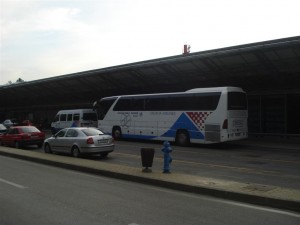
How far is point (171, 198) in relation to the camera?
350 inches

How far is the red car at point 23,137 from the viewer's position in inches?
926

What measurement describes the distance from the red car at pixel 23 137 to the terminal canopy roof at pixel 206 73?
9685 millimetres

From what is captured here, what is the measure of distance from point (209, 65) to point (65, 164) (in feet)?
47.4

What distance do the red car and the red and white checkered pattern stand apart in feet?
30.2

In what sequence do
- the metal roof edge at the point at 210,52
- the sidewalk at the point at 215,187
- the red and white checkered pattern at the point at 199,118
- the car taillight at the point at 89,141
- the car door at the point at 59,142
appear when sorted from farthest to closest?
the red and white checkered pattern at the point at 199,118 < the metal roof edge at the point at 210,52 < the car door at the point at 59,142 < the car taillight at the point at 89,141 < the sidewalk at the point at 215,187

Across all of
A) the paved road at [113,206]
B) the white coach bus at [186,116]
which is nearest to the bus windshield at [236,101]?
the white coach bus at [186,116]

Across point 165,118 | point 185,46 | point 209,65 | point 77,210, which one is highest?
point 185,46

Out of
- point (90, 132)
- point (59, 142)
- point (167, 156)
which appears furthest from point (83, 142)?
point (167, 156)

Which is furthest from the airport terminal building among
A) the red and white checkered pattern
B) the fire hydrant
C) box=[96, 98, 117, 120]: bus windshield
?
the fire hydrant

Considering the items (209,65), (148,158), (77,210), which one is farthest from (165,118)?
(77,210)

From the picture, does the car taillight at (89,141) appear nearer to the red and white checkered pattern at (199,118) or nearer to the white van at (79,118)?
the red and white checkered pattern at (199,118)

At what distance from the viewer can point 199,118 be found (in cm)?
2250

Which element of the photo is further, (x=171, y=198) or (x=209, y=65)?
(x=209, y=65)

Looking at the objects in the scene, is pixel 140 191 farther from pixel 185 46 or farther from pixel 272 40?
pixel 185 46
